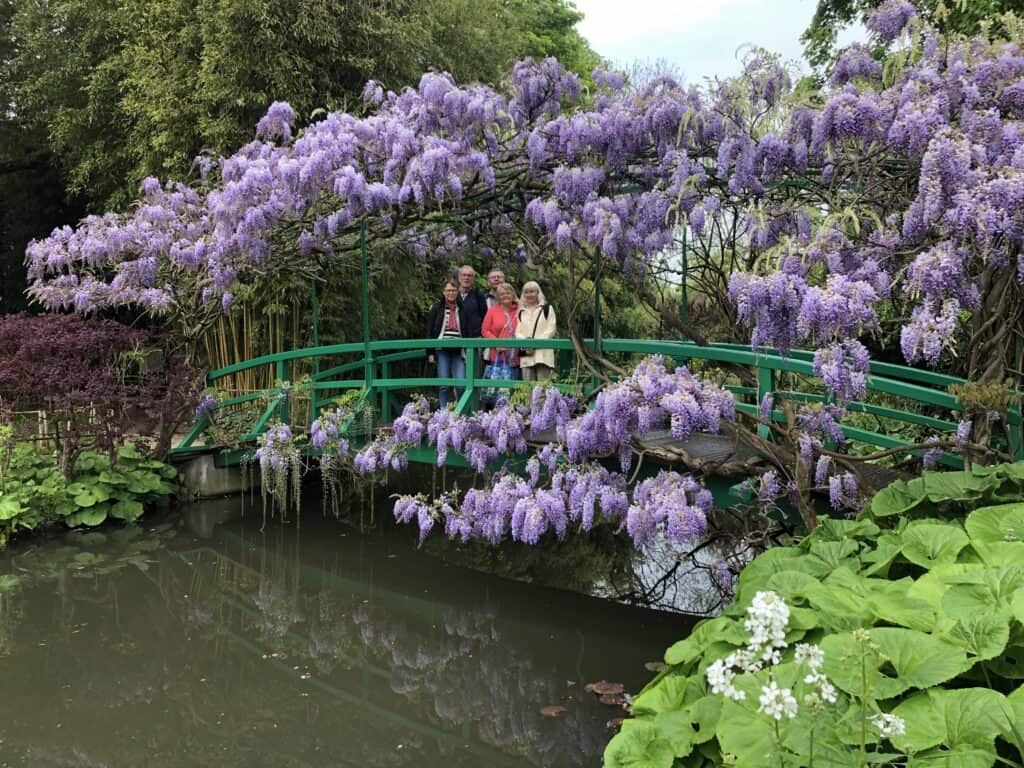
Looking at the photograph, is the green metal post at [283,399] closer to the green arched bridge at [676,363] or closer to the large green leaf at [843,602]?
the green arched bridge at [676,363]

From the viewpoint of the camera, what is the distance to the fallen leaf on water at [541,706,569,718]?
14.1 feet

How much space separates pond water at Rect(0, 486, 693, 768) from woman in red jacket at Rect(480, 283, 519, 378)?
1470mm

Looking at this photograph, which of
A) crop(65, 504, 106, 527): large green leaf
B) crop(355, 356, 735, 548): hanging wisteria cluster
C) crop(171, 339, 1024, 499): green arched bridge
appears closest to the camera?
crop(171, 339, 1024, 499): green arched bridge

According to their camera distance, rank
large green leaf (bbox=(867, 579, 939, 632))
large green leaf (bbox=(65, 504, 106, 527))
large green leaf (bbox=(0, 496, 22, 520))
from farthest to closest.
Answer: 1. large green leaf (bbox=(65, 504, 106, 527))
2. large green leaf (bbox=(0, 496, 22, 520))
3. large green leaf (bbox=(867, 579, 939, 632))

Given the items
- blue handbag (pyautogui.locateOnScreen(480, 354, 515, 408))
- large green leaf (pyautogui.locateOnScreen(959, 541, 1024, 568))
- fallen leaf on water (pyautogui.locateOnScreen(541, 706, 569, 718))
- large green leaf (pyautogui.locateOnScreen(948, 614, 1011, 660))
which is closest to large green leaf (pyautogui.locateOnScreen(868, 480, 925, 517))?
large green leaf (pyautogui.locateOnScreen(959, 541, 1024, 568))

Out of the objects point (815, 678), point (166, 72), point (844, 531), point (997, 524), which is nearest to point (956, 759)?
point (815, 678)

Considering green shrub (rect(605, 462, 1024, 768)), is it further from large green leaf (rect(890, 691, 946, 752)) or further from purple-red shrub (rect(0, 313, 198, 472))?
purple-red shrub (rect(0, 313, 198, 472))

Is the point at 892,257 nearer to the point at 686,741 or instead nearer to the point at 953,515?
the point at 953,515

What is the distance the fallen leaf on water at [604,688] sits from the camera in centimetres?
452

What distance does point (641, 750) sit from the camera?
8.83 feet

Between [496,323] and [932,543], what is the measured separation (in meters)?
4.14

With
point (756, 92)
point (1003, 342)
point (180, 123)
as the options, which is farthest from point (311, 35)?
point (1003, 342)

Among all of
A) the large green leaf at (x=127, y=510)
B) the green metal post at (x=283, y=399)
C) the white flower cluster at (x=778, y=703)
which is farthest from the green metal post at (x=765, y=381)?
the large green leaf at (x=127, y=510)

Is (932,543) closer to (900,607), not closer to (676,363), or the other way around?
(900,607)
